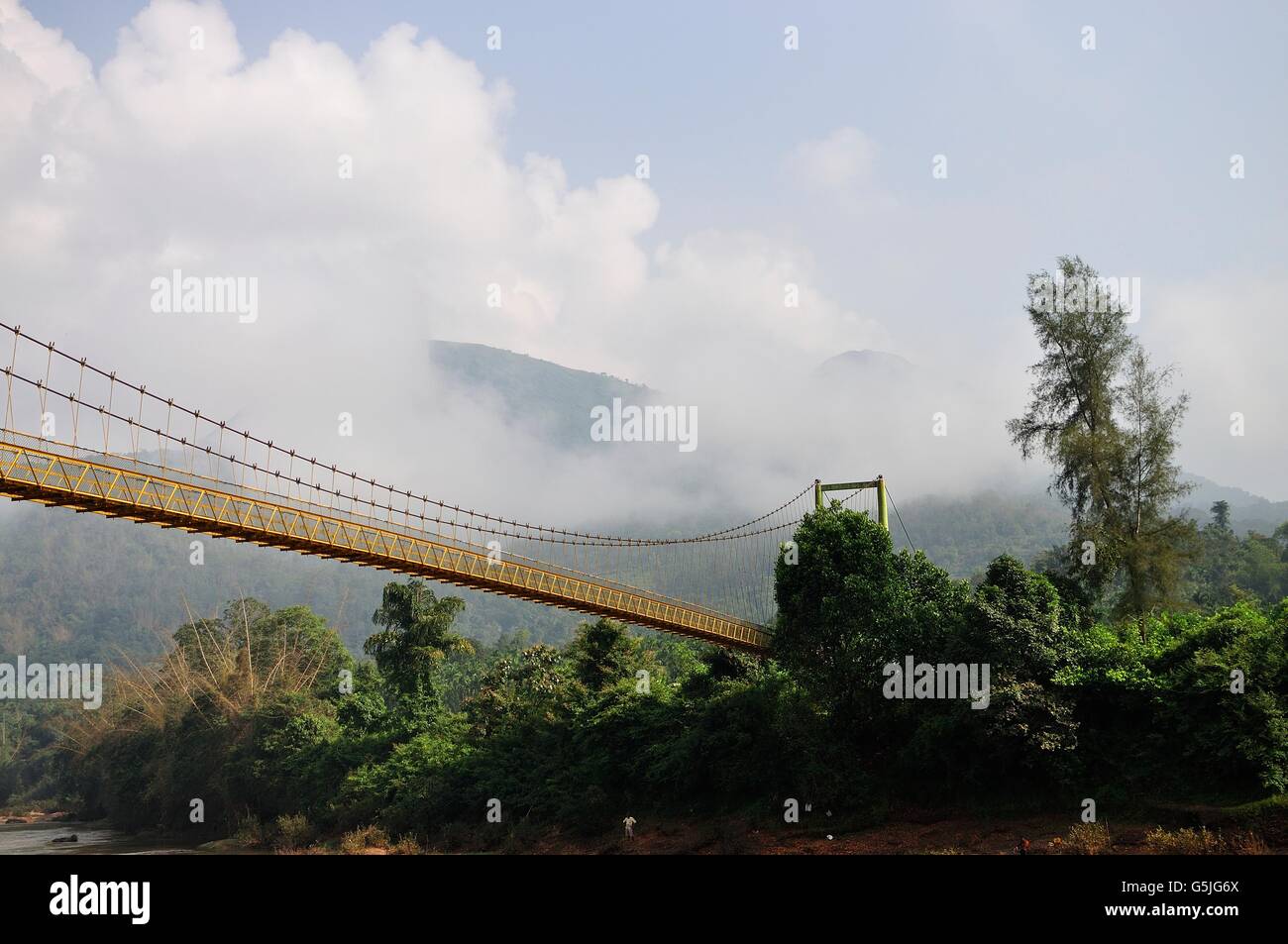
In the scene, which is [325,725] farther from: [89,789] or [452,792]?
[89,789]

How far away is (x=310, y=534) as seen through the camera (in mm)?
28266

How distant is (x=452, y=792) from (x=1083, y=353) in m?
26.3

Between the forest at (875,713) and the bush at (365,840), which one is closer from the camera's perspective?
the forest at (875,713)

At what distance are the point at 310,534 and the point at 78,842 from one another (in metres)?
34.7

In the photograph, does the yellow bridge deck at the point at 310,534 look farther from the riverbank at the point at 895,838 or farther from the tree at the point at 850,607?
the riverbank at the point at 895,838

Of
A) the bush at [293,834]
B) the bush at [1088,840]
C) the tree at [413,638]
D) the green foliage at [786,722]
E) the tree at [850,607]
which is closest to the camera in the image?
the bush at [1088,840]

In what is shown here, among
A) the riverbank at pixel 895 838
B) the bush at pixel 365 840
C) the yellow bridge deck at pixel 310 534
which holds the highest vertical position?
the yellow bridge deck at pixel 310 534

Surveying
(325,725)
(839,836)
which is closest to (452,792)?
(325,725)

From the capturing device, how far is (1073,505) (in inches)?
1272

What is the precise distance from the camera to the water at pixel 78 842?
149ft

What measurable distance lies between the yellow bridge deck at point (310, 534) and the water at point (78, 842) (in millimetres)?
21521

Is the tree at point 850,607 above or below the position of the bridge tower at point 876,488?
below

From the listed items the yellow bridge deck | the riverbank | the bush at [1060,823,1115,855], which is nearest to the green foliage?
the riverbank

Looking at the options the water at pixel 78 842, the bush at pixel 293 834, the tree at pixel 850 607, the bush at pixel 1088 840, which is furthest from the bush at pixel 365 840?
the bush at pixel 1088 840
